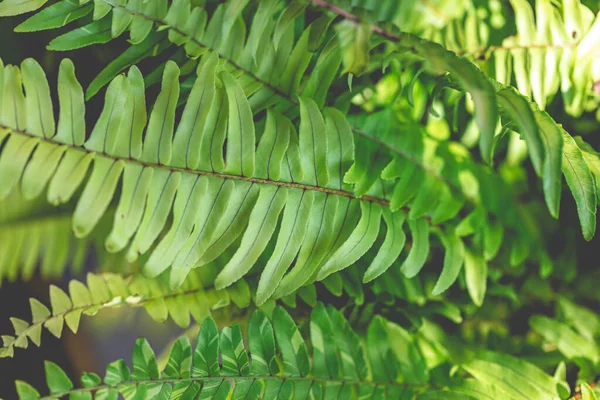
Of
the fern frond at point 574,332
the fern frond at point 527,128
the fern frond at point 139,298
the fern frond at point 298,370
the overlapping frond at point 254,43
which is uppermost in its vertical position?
the overlapping frond at point 254,43

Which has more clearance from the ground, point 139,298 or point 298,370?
point 139,298

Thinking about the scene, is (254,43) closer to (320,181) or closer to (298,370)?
(320,181)

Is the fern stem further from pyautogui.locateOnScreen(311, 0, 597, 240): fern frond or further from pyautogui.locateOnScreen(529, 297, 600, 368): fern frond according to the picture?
pyautogui.locateOnScreen(529, 297, 600, 368): fern frond

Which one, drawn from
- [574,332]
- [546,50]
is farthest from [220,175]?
[574,332]

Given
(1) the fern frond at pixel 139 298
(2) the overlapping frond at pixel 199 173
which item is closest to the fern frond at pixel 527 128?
(2) the overlapping frond at pixel 199 173

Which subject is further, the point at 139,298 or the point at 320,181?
the point at 139,298

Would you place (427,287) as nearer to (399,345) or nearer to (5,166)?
(399,345)

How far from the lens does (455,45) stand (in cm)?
78

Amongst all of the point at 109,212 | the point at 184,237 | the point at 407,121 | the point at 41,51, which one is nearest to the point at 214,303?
the point at 184,237

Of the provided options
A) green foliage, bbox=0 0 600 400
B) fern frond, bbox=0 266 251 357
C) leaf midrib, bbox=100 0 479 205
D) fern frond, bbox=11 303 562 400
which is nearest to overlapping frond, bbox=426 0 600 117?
green foliage, bbox=0 0 600 400

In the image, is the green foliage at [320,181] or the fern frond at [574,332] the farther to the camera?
the fern frond at [574,332]

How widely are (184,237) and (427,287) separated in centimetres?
43

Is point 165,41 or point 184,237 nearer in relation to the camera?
point 184,237

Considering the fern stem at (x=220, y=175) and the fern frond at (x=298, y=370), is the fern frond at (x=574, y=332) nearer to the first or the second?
the fern frond at (x=298, y=370)
